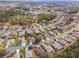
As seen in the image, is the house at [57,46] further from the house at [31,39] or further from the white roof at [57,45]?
the house at [31,39]

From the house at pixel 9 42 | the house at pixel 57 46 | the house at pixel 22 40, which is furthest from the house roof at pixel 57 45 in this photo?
the house at pixel 9 42

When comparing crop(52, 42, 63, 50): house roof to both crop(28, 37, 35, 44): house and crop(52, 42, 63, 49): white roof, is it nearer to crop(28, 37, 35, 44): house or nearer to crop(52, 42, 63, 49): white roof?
crop(52, 42, 63, 49): white roof

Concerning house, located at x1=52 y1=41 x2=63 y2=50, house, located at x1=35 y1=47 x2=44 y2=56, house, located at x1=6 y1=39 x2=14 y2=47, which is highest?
house, located at x1=6 y1=39 x2=14 y2=47

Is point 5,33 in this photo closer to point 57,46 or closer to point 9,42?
point 9,42

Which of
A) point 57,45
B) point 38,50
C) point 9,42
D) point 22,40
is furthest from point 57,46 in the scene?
point 9,42

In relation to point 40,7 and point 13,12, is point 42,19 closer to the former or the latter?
point 40,7

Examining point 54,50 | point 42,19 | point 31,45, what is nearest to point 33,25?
point 42,19

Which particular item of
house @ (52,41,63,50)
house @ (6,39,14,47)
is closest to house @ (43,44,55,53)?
house @ (52,41,63,50)

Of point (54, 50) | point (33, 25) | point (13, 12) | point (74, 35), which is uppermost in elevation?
point (13, 12)

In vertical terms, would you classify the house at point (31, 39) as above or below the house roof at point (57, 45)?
above

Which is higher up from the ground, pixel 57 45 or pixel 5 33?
pixel 5 33

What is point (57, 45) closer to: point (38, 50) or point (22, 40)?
point (38, 50)
